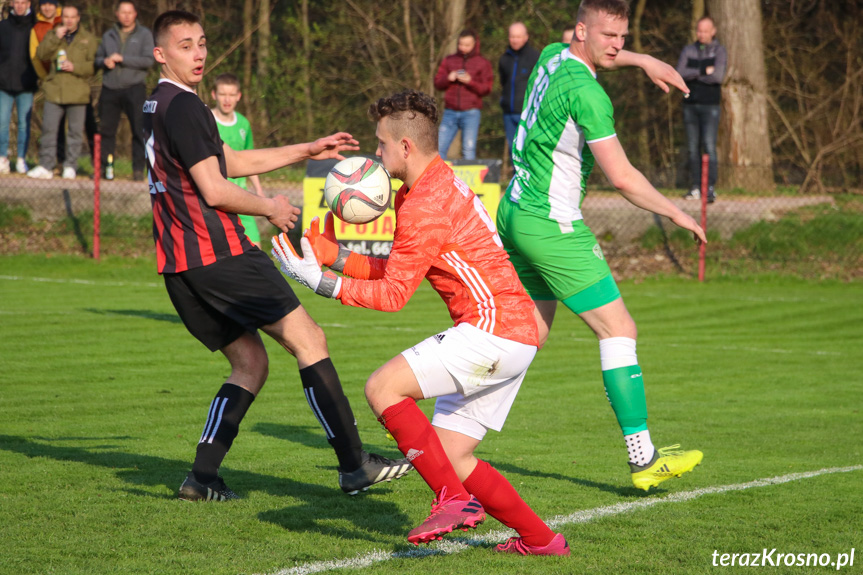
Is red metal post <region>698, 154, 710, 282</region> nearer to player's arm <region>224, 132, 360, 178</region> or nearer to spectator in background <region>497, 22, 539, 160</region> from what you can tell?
spectator in background <region>497, 22, 539, 160</region>

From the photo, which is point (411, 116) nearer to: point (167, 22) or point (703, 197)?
point (167, 22)

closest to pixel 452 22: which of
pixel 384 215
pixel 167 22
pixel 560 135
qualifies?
pixel 384 215

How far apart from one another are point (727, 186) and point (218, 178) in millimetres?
14308

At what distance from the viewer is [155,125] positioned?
4.69m

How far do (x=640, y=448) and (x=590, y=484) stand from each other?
0.44 metres

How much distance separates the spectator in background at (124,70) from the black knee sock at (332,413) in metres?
12.5

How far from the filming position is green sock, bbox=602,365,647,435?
5.14 m

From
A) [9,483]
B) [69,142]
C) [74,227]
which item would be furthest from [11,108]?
[9,483]

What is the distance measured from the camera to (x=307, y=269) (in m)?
3.77

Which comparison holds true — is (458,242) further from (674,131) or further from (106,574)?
(674,131)

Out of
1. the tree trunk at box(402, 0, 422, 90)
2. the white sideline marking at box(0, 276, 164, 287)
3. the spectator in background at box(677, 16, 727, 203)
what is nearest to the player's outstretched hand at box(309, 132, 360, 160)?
the white sideline marking at box(0, 276, 164, 287)

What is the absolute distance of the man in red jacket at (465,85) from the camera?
16.6m

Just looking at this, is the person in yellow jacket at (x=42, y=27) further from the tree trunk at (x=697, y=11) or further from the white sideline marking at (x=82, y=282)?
the tree trunk at (x=697, y=11)

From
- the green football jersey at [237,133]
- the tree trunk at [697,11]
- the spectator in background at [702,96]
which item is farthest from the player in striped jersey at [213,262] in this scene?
the tree trunk at [697,11]
